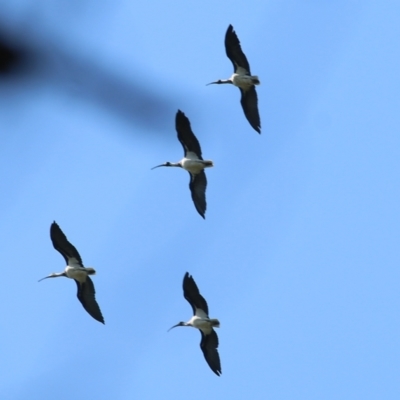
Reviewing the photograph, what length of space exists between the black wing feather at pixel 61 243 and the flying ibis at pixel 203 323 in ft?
11.0

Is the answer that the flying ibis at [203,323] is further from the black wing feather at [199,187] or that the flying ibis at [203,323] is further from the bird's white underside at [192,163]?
the bird's white underside at [192,163]

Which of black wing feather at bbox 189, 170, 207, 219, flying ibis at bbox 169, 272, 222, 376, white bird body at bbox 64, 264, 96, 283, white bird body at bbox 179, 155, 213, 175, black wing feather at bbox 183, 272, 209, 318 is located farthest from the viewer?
white bird body at bbox 64, 264, 96, 283

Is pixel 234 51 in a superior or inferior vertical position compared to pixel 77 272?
superior

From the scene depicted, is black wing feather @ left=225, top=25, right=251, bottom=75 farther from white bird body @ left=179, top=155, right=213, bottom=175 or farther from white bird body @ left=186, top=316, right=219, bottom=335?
white bird body @ left=186, top=316, right=219, bottom=335

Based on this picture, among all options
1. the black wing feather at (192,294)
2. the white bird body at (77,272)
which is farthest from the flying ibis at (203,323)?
the white bird body at (77,272)

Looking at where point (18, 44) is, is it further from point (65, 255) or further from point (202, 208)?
point (65, 255)

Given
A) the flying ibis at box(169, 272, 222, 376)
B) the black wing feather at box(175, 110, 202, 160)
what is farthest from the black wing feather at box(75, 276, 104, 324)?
the black wing feather at box(175, 110, 202, 160)

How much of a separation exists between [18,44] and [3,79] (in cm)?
9

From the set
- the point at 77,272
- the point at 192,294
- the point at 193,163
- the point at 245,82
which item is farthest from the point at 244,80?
the point at 77,272

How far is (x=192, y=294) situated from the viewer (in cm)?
2811

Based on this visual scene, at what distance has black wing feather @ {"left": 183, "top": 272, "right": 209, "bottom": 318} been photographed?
27.6m

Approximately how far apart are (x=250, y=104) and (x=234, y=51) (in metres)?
1.69

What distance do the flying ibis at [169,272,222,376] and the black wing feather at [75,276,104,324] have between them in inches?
87.3

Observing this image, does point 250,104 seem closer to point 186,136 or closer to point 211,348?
point 186,136
